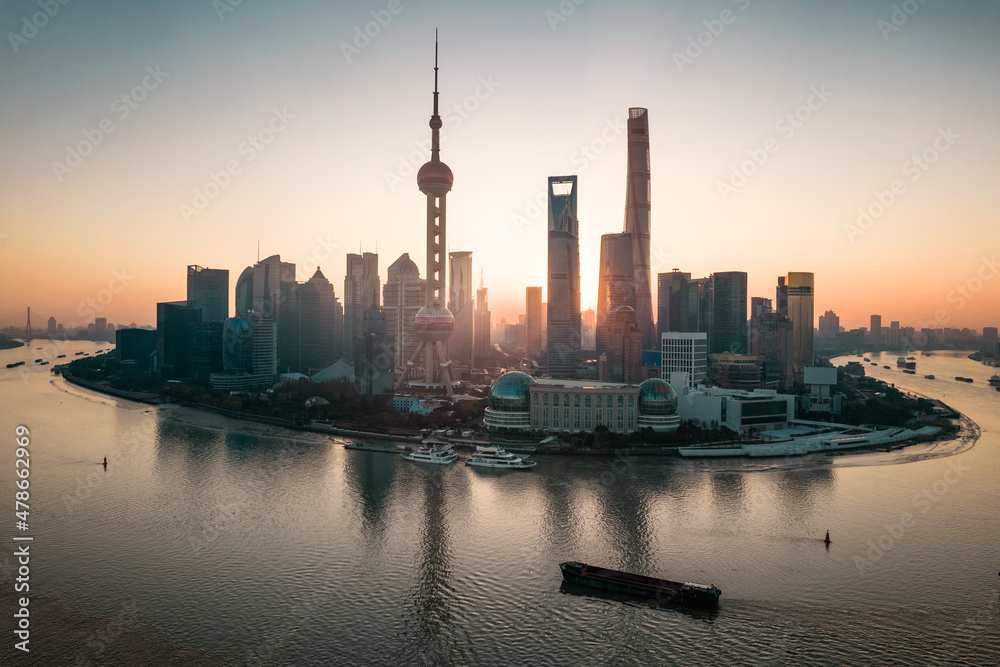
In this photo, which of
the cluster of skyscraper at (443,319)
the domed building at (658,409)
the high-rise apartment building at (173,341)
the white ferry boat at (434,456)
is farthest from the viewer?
the high-rise apartment building at (173,341)

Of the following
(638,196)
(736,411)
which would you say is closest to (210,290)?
(638,196)

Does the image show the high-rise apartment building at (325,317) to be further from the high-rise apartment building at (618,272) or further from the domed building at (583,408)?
the domed building at (583,408)

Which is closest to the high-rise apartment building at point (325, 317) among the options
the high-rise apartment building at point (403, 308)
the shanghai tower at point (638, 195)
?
the high-rise apartment building at point (403, 308)

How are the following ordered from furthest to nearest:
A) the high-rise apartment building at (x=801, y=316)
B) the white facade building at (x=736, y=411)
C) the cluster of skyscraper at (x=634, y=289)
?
the cluster of skyscraper at (x=634, y=289) → the high-rise apartment building at (x=801, y=316) → the white facade building at (x=736, y=411)

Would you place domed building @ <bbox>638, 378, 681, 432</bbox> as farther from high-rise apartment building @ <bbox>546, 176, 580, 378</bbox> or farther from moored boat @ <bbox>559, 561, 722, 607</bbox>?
high-rise apartment building @ <bbox>546, 176, 580, 378</bbox>

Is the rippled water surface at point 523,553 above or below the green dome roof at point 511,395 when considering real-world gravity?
below

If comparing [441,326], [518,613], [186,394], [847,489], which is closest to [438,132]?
[441,326]

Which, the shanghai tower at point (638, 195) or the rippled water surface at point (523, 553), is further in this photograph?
the shanghai tower at point (638, 195)

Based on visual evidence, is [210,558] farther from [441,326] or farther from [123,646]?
[441,326]
